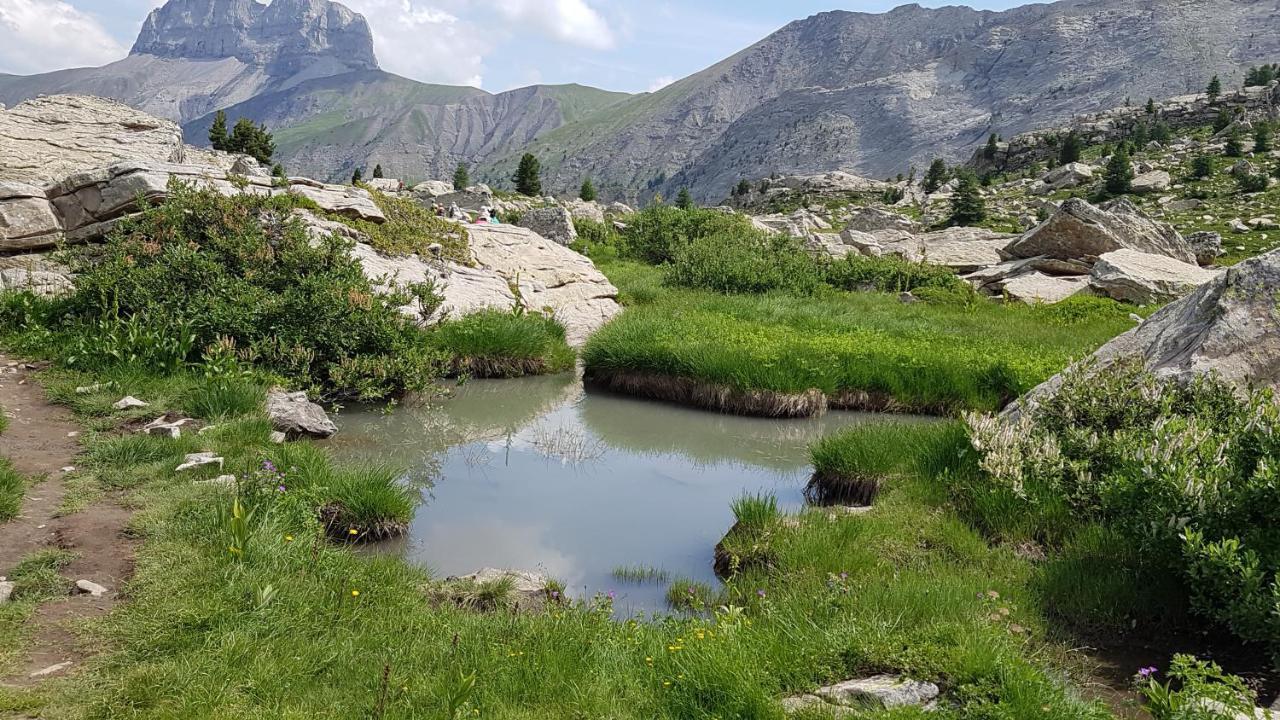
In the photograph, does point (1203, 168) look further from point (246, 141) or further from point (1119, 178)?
point (246, 141)

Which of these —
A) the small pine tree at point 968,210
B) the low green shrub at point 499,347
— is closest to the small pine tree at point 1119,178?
the small pine tree at point 968,210

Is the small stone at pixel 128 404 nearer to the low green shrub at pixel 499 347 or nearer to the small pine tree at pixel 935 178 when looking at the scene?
the low green shrub at pixel 499 347

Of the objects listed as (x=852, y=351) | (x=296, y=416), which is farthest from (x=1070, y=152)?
(x=296, y=416)

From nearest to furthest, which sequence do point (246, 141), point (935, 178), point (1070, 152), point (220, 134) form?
point (246, 141), point (220, 134), point (1070, 152), point (935, 178)

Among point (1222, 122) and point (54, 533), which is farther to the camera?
point (1222, 122)

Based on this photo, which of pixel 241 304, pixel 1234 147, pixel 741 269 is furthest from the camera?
pixel 1234 147

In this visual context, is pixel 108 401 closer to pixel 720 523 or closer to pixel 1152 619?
pixel 720 523

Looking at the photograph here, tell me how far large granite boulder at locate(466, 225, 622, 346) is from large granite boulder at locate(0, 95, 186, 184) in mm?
9364

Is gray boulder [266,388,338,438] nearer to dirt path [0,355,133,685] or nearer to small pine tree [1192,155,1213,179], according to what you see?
dirt path [0,355,133,685]

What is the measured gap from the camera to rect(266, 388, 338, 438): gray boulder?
10859mm

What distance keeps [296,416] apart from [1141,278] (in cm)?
2339

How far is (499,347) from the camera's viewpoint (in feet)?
55.1

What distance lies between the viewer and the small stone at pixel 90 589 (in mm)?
5832

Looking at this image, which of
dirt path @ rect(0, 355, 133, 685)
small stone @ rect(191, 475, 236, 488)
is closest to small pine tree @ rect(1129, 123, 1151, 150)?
small stone @ rect(191, 475, 236, 488)
